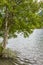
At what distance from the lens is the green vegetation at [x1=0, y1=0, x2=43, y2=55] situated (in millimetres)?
36188

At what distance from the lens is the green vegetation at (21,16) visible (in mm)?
36188

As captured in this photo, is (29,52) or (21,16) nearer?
(21,16)

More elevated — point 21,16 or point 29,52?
point 21,16

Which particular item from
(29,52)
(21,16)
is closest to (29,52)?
(29,52)

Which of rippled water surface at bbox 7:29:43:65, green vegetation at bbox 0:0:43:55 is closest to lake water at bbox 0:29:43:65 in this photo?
rippled water surface at bbox 7:29:43:65

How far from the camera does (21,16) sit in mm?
37094

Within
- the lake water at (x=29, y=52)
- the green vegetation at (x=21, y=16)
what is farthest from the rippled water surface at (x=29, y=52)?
the green vegetation at (x=21, y=16)

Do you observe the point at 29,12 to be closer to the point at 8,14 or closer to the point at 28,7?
the point at 28,7

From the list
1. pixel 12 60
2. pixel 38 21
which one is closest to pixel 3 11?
pixel 38 21

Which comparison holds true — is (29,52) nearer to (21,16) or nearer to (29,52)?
(29,52)

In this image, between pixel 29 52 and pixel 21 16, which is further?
pixel 29 52

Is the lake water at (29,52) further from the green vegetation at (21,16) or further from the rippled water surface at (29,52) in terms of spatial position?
the green vegetation at (21,16)

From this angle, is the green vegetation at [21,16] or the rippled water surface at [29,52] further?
the green vegetation at [21,16]

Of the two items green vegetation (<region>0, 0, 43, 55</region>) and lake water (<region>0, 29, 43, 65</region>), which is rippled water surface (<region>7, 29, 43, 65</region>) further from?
green vegetation (<region>0, 0, 43, 55</region>)
